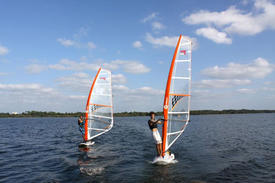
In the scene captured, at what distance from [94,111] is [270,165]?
11.3 metres

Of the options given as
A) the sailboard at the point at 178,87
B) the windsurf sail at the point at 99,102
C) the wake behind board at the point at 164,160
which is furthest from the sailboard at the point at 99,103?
the sailboard at the point at 178,87

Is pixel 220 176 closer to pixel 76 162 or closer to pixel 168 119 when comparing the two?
pixel 168 119

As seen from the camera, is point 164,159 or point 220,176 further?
point 164,159

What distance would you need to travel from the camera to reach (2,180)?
8391 millimetres

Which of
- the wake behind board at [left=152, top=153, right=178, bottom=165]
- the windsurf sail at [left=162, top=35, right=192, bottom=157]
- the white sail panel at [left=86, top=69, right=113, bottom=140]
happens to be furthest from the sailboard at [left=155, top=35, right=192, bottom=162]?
the white sail panel at [left=86, top=69, right=113, bottom=140]

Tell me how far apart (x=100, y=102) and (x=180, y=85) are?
7.42 metres

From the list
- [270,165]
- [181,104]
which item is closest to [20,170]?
[181,104]

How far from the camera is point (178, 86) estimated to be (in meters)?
9.91

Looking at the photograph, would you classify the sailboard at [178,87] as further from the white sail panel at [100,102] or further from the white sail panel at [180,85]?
the white sail panel at [100,102]

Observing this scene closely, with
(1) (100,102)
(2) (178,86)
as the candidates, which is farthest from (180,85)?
(1) (100,102)

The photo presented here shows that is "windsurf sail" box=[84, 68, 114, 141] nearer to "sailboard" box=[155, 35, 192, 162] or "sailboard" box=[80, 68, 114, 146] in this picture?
"sailboard" box=[80, 68, 114, 146]

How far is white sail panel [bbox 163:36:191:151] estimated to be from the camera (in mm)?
9844

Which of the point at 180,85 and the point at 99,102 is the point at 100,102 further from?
the point at 180,85

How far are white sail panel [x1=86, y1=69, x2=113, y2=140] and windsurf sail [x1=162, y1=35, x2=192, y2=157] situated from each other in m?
6.51
